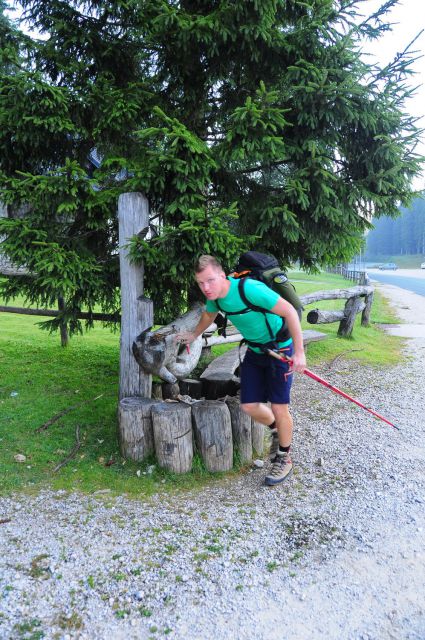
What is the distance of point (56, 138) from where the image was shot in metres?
4.87

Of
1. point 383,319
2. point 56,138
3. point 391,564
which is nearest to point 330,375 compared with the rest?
point 391,564

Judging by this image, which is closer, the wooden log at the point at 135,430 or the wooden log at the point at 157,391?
the wooden log at the point at 135,430

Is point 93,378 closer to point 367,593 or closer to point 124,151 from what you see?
Result: point 124,151

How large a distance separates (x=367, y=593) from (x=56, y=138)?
5.01m

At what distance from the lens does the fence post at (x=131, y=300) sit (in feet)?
14.8

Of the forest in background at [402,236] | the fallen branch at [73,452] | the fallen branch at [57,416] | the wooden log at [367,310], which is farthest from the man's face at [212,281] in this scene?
the forest in background at [402,236]

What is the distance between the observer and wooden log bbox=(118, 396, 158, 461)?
4219 millimetres

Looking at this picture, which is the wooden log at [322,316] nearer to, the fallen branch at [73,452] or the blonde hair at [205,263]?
the fallen branch at [73,452]

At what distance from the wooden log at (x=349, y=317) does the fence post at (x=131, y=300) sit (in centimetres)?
675

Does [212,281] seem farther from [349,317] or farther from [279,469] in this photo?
[349,317]

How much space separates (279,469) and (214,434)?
67cm

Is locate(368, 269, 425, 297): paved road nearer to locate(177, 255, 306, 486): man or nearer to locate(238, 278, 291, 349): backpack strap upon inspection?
locate(177, 255, 306, 486): man

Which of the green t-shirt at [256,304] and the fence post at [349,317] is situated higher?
the green t-shirt at [256,304]

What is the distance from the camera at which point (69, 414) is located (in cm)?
529
